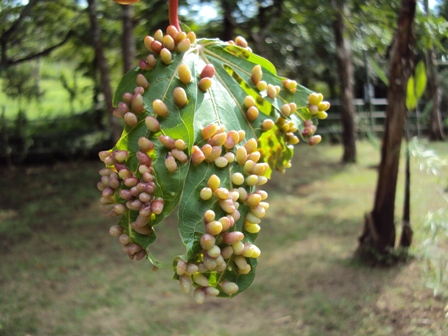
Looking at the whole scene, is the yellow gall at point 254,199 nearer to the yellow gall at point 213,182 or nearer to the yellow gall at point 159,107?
the yellow gall at point 213,182

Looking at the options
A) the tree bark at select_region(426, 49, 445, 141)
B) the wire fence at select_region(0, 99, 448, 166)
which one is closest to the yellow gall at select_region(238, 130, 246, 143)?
the tree bark at select_region(426, 49, 445, 141)

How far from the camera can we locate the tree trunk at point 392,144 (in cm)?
324

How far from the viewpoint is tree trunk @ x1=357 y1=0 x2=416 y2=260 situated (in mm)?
3240

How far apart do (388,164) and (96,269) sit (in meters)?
2.56

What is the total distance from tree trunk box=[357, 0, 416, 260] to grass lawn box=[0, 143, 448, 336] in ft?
0.68

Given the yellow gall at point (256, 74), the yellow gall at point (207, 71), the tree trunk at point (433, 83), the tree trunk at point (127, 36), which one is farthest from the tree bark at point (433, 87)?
the yellow gall at point (207, 71)

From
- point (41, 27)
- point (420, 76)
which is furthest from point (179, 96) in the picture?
point (41, 27)

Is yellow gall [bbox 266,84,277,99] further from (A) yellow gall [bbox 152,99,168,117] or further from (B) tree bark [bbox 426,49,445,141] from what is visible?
(B) tree bark [bbox 426,49,445,141]

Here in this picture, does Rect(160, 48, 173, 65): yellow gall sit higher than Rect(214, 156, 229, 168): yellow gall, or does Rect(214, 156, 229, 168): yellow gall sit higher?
Rect(160, 48, 173, 65): yellow gall

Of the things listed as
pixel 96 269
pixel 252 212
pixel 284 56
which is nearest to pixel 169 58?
pixel 252 212

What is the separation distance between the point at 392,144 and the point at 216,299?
5.60ft

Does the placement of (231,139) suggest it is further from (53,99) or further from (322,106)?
(53,99)

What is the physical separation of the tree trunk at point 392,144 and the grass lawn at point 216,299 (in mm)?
208

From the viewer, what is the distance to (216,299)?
3838 millimetres
